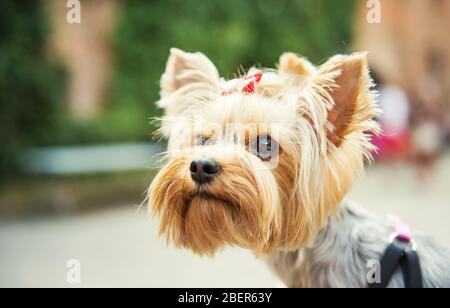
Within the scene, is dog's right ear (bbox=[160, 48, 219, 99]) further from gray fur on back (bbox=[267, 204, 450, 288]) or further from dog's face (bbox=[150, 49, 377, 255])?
gray fur on back (bbox=[267, 204, 450, 288])

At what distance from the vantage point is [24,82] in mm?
10609

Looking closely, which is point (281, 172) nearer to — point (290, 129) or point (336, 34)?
point (290, 129)

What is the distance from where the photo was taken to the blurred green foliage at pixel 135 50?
1056cm

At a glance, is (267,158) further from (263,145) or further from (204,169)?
(204,169)

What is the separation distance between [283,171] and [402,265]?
76 cm

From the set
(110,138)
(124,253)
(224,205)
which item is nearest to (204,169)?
(224,205)

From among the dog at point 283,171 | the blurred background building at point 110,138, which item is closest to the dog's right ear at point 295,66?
the dog at point 283,171

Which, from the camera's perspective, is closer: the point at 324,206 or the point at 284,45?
the point at 324,206

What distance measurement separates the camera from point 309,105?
277 centimetres

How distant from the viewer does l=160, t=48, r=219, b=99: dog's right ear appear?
3061mm

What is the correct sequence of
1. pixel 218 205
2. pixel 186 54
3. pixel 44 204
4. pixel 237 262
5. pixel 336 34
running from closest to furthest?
1. pixel 218 205
2. pixel 186 54
3. pixel 237 262
4. pixel 44 204
5. pixel 336 34

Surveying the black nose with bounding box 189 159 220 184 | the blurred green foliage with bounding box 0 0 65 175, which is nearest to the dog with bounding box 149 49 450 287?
the black nose with bounding box 189 159 220 184

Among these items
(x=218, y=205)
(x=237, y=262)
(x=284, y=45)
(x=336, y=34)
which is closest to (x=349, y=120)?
(x=218, y=205)

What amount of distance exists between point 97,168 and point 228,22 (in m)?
5.37
